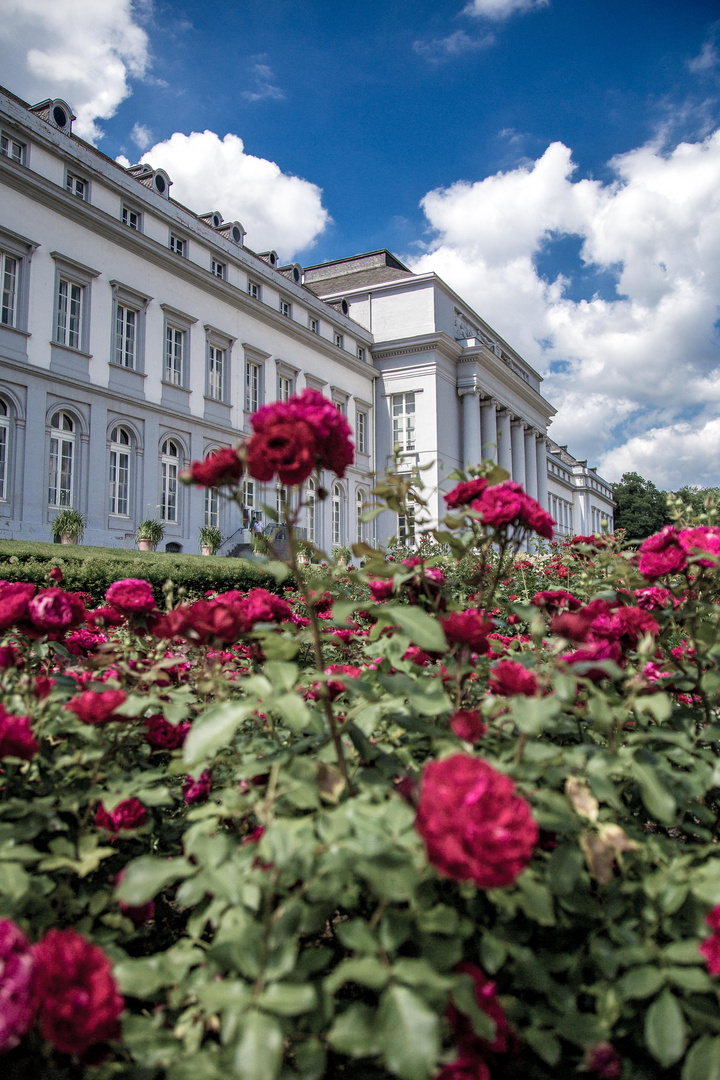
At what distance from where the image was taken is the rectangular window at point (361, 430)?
3026cm

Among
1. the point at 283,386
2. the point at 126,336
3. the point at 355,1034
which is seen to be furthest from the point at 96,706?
the point at 283,386

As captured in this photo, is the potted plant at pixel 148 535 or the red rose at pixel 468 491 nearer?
the red rose at pixel 468 491

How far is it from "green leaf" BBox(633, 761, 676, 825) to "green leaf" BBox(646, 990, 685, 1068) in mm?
232

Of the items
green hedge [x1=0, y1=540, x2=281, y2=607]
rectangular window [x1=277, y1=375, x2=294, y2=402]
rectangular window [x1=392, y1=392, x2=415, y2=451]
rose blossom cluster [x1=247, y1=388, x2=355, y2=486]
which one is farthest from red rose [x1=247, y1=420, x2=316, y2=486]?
rectangular window [x1=392, y1=392, x2=415, y2=451]

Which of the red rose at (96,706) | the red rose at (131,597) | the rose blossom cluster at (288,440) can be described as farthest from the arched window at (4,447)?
the rose blossom cluster at (288,440)

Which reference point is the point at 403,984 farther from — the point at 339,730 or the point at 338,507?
the point at 338,507

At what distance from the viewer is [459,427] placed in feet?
110

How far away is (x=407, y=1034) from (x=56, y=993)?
46 cm

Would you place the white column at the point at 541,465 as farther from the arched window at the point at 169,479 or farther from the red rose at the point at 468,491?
the red rose at the point at 468,491

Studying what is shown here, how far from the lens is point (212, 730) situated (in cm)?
103

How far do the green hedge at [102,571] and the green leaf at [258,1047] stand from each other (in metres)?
5.80

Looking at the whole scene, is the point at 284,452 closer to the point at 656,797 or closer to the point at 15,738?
the point at 15,738

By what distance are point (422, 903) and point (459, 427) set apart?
33.6 meters

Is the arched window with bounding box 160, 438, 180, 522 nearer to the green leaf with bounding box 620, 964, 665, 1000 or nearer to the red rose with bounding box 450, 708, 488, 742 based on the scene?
the red rose with bounding box 450, 708, 488, 742
